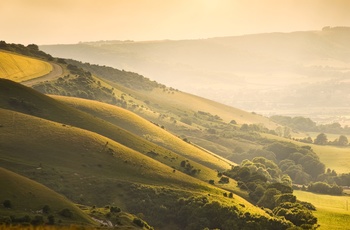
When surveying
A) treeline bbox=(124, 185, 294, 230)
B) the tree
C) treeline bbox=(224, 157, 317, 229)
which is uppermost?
the tree

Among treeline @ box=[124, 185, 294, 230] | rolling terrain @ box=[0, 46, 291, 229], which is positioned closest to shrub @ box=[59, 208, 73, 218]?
rolling terrain @ box=[0, 46, 291, 229]

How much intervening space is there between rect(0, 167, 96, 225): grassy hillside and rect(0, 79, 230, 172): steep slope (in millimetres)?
73548

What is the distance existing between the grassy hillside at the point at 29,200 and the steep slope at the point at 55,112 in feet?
241

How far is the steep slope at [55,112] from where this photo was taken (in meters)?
174

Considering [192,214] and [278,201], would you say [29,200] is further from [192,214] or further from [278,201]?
[278,201]

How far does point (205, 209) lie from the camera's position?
474 feet

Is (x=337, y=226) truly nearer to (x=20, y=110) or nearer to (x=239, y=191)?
(x=239, y=191)

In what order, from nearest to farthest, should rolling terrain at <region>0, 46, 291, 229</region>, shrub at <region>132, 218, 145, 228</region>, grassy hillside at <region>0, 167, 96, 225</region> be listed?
grassy hillside at <region>0, 167, 96, 225</region> → shrub at <region>132, 218, 145, 228</region> → rolling terrain at <region>0, 46, 291, 229</region>

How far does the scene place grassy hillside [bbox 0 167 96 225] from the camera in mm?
89688

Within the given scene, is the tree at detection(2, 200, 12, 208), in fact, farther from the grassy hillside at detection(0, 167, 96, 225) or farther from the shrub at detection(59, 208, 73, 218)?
the shrub at detection(59, 208, 73, 218)

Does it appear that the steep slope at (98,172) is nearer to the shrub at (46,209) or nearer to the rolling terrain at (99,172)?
the rolling terrain at (99,172)

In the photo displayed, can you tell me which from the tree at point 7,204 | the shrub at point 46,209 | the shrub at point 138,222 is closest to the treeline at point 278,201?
the shrub at point 138,222

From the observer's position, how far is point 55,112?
589ft

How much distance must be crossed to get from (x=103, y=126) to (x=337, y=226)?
2733 inches
